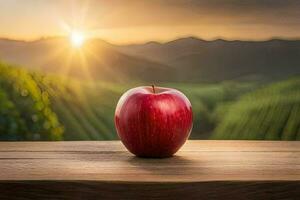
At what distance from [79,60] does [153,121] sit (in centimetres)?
89

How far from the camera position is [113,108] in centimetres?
221

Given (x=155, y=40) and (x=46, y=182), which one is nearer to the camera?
(x=46, y=182)

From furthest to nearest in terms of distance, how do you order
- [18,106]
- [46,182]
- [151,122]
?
[18,106] < [151,122] < [46,182]

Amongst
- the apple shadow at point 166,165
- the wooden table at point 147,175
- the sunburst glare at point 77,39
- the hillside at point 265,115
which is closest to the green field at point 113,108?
the hillside at point 265,115

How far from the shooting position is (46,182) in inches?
44.7

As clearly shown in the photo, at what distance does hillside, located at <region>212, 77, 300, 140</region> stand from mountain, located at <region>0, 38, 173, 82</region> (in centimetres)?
26

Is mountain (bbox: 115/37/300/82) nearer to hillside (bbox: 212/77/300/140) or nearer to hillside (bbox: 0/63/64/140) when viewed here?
hillside (bbox: 212/77/300/140)

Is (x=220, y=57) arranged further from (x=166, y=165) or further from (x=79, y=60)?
(x=166, y=165)

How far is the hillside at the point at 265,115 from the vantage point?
222 centimetres

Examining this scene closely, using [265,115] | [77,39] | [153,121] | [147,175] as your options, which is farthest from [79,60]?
[147,175]

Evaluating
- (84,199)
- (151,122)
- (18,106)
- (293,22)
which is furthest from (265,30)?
(84,199)

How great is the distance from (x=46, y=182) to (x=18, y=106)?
40.9 inches

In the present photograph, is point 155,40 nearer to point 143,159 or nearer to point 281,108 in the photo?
point 281,108

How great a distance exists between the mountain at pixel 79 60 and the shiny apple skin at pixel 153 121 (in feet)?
2.63
